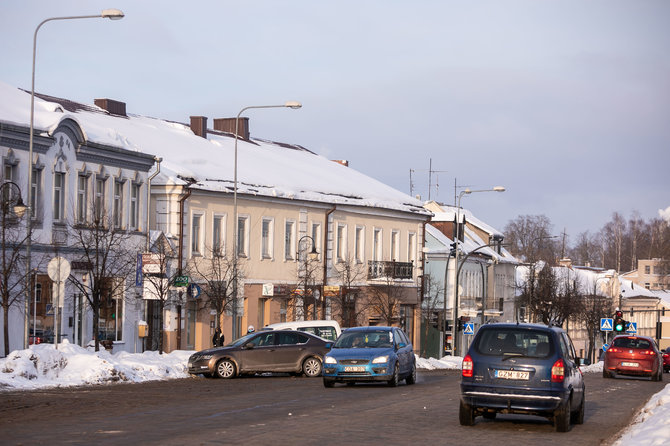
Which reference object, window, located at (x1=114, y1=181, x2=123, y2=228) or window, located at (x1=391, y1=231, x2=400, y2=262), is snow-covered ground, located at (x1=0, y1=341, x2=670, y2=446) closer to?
window, located at (x1=114, y1=181, x2=123, y2=228)

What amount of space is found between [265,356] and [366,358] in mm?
6076

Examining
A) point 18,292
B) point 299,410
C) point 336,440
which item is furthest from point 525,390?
point 18,292

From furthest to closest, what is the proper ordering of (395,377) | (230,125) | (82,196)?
(230,125)
(82,196)
(395,377)

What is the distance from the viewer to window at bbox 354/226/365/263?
213ft

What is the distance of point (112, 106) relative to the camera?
190 feet

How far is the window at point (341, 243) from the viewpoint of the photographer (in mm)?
63094

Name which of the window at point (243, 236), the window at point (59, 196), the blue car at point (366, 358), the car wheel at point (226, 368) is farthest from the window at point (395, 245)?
the blue car at point (366, 358)

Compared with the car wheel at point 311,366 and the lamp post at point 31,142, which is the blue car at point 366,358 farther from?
the lamp post at point 31,142

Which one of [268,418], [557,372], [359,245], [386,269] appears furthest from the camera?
[386,269]

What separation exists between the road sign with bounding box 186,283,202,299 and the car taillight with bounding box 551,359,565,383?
29036mm

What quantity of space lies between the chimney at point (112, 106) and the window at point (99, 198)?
490 inches

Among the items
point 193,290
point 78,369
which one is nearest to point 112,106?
point 193,290

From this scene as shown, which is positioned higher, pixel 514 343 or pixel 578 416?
pixel 514 343

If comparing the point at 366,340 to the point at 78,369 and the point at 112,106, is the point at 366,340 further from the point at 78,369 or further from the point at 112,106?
the point at 112,106
